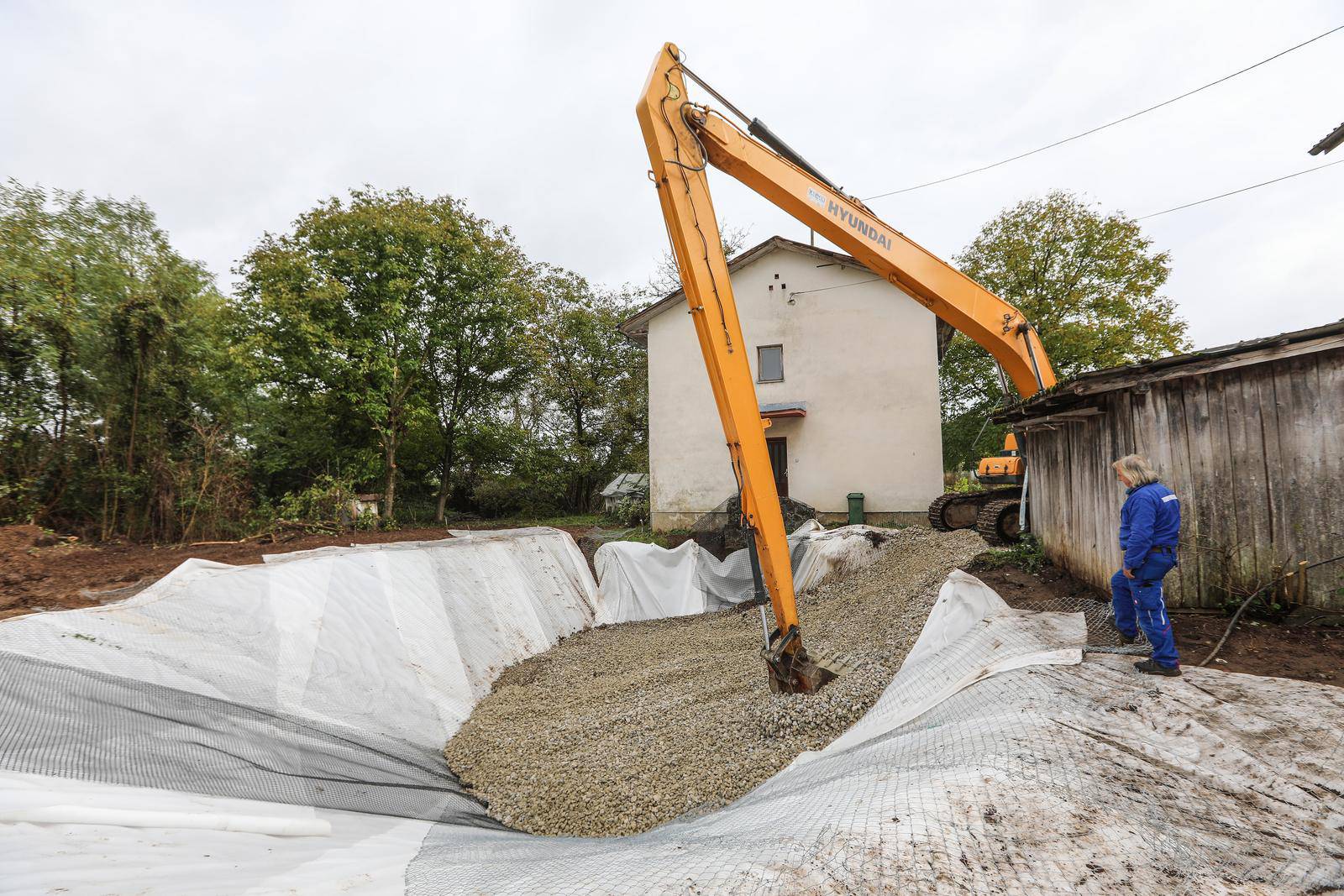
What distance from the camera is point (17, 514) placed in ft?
26.8

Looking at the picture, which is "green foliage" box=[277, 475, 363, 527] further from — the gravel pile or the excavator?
the excavator

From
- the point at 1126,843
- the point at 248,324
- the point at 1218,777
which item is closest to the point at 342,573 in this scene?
the point at 1126,843

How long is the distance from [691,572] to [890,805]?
24.1ft

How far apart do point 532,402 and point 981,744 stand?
72.0 feet

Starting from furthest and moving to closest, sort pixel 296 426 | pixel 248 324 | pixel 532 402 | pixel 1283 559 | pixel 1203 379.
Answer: pixel 532 402 → pixel 296 426 → pixel 248 324 → pixel 1203 379 → pixel 1283 559

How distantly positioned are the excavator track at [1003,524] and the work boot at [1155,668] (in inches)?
181

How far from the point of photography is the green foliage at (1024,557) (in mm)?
6039

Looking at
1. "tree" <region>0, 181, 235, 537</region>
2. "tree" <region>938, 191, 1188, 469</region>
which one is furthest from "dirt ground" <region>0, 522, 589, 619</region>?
"tree" <region>938, 191, 1188, 469</region>

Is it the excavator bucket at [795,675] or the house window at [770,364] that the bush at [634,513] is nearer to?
the house window at [770,364]

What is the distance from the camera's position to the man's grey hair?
133 inches

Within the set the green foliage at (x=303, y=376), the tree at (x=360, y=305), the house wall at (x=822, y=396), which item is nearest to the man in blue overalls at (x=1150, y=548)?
the house wall at (x=822, y=396)

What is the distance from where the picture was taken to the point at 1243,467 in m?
4.09

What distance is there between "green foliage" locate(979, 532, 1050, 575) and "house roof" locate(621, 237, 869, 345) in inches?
324

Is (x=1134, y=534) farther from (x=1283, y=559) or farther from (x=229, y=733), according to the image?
(x=229, y=733)
